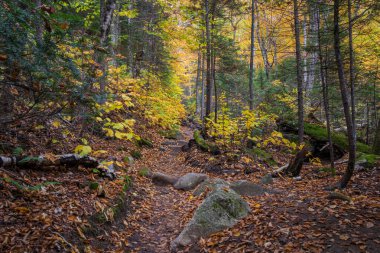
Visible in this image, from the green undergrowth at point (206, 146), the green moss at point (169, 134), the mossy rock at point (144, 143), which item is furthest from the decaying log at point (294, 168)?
the green moss at point (169, 134)

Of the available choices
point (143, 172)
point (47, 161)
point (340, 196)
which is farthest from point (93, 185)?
point (340, 196)

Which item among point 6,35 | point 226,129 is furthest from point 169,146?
point 6,35

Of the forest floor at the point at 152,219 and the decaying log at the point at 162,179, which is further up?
the forest floor at the point at 152,219

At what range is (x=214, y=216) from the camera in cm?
519

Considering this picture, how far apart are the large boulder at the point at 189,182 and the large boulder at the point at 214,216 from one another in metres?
2.48

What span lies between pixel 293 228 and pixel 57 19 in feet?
16.0

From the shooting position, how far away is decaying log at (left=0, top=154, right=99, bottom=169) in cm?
456

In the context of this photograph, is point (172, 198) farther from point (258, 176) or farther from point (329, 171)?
point (329, 171)

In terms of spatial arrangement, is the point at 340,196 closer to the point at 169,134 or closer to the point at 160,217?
the point at 160,217

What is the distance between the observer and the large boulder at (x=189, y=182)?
8148 mm

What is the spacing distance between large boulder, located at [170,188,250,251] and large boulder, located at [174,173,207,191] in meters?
2.48

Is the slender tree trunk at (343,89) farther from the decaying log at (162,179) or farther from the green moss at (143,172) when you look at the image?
the green moss at (143,172)

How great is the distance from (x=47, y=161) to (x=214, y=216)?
11.2 ft

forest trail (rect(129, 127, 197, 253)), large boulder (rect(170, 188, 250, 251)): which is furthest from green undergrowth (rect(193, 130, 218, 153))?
large boulder (rect(170, 188, 250, 251))
